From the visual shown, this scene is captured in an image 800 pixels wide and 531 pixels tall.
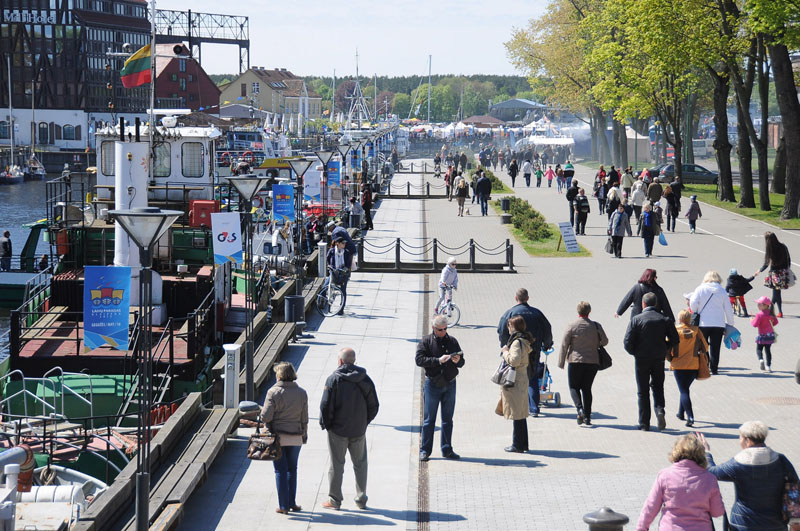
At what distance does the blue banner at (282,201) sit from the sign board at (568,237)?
8024mm

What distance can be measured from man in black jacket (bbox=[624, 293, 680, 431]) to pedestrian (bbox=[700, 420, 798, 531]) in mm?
5116

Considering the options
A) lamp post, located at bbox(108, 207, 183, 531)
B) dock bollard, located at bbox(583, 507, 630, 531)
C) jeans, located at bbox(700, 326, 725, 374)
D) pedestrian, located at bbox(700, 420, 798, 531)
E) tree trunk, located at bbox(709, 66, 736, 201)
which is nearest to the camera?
dock bollard, located at bbox(583, 507, 630, 531)

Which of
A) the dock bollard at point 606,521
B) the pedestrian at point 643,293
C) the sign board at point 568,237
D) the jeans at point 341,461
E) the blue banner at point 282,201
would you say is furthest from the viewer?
the sign board at point 568,237

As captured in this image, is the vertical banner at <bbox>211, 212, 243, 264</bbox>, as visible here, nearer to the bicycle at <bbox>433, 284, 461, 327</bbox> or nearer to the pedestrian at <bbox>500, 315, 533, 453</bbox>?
the bicycle at <bbox>433, 284, 461, 327</bbox>

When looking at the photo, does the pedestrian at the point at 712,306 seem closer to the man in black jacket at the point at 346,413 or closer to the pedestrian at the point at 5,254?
the man in black jacket at the point at 346,413

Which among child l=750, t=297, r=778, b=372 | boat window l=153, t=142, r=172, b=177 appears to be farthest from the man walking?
boat window l=153, t=142, r=172, b=177

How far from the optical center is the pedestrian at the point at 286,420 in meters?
10.8

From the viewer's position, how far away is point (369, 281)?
28.9 metres

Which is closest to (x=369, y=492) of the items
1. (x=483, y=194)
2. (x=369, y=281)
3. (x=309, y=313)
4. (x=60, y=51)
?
(x=309, y=313)

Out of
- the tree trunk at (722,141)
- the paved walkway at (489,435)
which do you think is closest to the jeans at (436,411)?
the paved walkway at (489,435)

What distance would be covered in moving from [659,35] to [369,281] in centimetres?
2050

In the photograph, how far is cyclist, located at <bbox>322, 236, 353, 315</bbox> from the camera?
2294cm

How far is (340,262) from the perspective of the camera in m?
23.0

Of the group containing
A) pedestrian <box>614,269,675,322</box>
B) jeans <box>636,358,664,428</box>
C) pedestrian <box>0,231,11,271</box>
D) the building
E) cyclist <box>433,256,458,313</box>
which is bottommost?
pedestrian <box>0,231,11,271</box>
